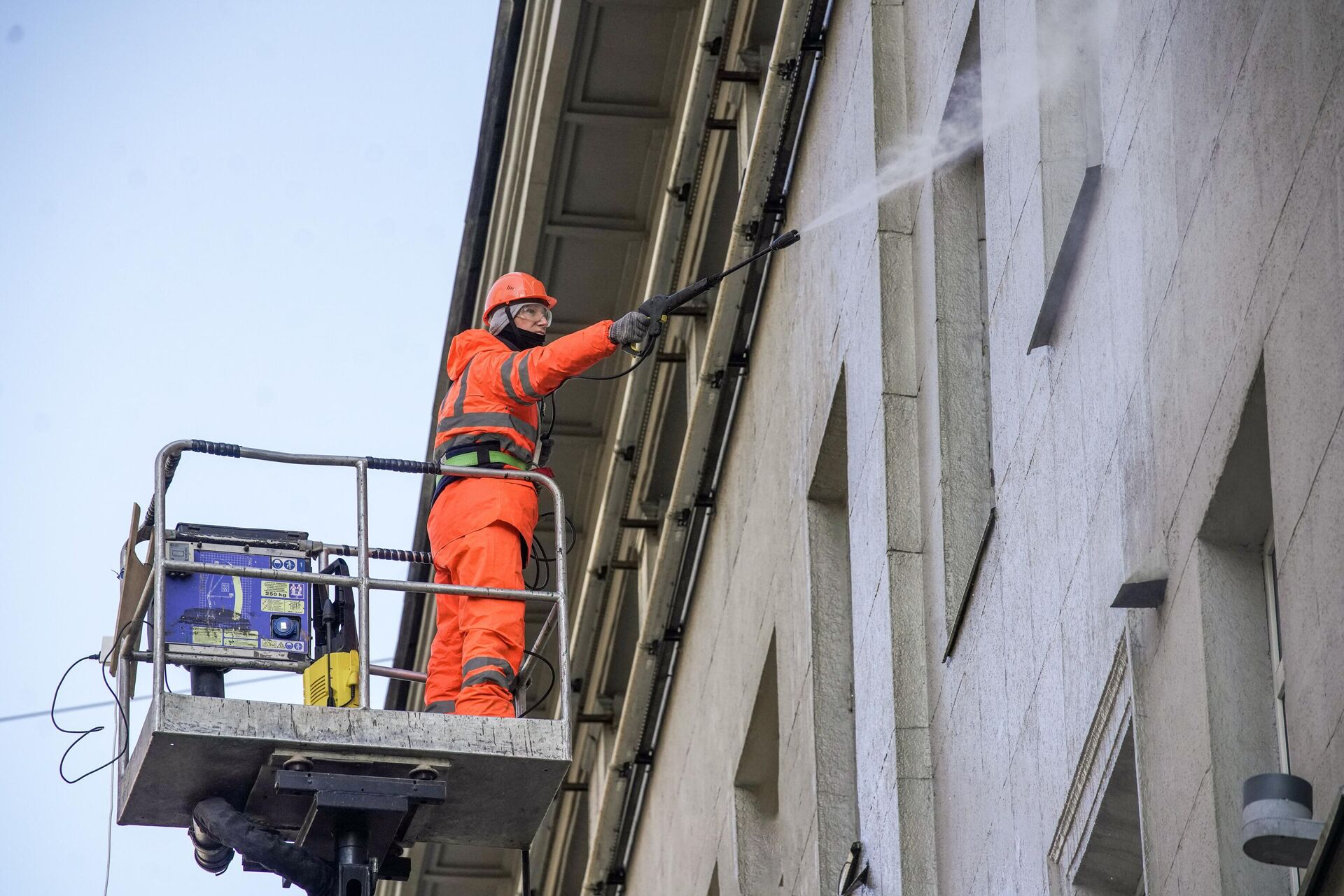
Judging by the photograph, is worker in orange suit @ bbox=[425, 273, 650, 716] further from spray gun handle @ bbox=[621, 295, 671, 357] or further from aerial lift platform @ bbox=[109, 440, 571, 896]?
aerial lift platform @ bbox=[109, 440, 571, 896]

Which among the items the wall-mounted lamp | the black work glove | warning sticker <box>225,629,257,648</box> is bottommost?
the wall-mounted lamp

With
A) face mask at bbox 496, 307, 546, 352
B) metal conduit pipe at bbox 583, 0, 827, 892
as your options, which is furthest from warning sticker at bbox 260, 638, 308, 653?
metal conduit pipe at bbox 583, 0, 827, 892

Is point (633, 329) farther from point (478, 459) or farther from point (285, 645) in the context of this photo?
point (285, 645)

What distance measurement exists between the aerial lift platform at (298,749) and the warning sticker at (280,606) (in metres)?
0.01

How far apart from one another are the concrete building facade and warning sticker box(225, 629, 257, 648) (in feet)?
10.4

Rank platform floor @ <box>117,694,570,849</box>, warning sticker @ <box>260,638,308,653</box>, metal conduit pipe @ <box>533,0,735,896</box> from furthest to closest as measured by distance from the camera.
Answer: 1. metal conduit pipe @ <box>533,0,735,896</box>
2. warning sticker @ <box>260,638,308,653</box>
3. platform floor @ <box>117,694,570,849</box>

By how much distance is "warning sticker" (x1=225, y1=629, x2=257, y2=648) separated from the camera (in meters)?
10.8

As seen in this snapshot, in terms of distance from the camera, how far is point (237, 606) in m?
10.9

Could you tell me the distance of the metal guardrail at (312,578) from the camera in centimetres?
1062

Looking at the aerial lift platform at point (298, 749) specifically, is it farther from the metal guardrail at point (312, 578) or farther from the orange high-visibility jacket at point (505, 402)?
the orange high-visibility jacket at point (505, 402)

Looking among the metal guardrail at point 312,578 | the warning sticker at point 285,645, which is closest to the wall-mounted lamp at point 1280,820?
the metal guardrail at point 312,578

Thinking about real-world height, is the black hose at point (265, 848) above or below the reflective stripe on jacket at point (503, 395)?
below

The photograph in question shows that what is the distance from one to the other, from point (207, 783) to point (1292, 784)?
586 centimetres

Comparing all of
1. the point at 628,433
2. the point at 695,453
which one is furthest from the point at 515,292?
the point at 628,433
